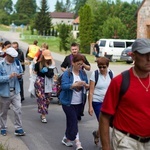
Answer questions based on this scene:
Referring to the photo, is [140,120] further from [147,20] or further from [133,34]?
[133,34]

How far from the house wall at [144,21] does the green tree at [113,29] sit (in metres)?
5.65

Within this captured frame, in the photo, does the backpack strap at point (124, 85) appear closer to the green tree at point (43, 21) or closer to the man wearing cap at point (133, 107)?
the man wearing cap at point (133, 107)

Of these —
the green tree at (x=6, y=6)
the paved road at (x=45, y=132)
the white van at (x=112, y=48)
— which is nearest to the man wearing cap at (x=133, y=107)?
the paved road at (x=45, y=132)

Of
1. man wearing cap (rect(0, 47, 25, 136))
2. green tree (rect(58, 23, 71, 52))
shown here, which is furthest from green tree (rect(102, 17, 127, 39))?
man wearing cap (rect(0, 47, 25, 136))

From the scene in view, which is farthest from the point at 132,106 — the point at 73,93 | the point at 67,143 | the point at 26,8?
the point at 26,8

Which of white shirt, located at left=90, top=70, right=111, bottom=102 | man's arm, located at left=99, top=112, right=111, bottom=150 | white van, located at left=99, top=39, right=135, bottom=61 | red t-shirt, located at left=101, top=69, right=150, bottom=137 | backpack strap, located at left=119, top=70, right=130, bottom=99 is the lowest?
white van, located at left=99, top=39, right=135, bottom=61

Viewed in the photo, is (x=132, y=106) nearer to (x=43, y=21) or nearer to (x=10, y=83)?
(x=10, y=83)

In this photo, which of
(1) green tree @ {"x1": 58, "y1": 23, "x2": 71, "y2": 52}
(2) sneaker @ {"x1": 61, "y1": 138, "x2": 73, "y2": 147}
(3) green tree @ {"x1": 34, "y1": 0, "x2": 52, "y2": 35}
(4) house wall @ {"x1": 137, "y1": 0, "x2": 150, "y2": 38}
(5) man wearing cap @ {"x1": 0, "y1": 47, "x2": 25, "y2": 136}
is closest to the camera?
(2) sneaker @ {"x1": 61, "y1": 138, "x2": 73, "y2": 147}

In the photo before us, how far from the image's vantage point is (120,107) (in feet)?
13.8

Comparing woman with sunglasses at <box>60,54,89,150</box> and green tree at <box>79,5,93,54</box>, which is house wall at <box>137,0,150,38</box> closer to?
green tree at <box>79,5,93,54</box>

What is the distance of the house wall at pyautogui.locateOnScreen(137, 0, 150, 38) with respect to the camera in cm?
4069

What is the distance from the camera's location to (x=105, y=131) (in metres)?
4.12

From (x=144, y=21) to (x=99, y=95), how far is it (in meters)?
34.1

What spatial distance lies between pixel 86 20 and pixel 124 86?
42.3 m
